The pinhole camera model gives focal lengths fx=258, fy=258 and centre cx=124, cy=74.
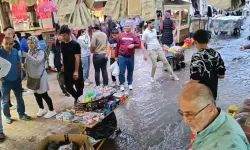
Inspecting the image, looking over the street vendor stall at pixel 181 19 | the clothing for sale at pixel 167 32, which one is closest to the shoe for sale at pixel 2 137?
the clothing for sale at pixel 167 32

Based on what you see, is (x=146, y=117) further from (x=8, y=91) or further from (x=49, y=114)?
(x=8, y=91)

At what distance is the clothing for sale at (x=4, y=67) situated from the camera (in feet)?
14.6

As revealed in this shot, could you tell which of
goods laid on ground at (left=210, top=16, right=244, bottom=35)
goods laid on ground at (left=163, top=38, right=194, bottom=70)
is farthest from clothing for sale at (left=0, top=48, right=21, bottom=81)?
goods laid on ground at (left=210, top=16, right=244, bottom=35)

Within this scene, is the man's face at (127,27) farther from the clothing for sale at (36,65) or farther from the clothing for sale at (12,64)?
the clothing for sale at (12,64)

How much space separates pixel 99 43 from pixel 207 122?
16.2 feet

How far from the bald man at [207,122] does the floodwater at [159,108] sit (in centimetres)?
263

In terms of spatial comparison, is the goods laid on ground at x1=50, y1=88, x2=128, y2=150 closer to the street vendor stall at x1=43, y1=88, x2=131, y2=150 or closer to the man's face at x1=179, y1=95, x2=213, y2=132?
the street vendor stall at x1=43, y1=88, x2=131, y2=150

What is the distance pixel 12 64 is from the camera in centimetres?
496

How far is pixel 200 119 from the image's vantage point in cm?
173

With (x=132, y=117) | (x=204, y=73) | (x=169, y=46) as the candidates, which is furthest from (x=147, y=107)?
(x=169, y=46)

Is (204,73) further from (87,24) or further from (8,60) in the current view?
(8,60)

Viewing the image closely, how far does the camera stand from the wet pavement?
4.45 m

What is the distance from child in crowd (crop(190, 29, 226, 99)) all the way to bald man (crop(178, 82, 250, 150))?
169 centimetres

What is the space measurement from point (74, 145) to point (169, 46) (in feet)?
22.8
